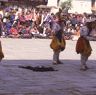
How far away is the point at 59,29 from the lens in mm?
16281

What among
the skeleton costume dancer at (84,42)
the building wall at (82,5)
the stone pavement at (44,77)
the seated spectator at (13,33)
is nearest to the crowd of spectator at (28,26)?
the seated spectator at (13,33)

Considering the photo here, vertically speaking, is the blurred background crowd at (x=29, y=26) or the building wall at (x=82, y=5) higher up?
the blurred background crowd at (x=29, y=26)

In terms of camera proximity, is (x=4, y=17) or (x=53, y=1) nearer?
(x=4, y=17)

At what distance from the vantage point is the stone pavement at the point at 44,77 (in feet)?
37.9

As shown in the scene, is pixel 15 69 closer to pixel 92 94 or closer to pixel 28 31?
pixel 92 94

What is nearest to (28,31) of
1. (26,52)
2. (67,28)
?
(67,28)

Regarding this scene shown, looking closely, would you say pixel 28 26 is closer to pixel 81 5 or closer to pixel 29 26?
pixel 29 26

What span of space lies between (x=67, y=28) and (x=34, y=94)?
2117cm

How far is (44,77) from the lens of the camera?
13.6 m

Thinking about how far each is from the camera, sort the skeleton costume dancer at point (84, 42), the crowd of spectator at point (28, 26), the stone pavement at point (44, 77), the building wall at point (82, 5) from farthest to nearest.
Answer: the building wall at point (82, 5) < the crowd of spectator at point (28, 26) < the skeleton costume dancer at point (84, 42) < the stone pavement at point (44, 77)

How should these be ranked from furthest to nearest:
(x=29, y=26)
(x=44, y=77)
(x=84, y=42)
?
(x=29, y=26) < (x=84, y=42) < (x=44, y=77)

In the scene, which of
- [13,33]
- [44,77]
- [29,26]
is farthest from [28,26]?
[44,77]

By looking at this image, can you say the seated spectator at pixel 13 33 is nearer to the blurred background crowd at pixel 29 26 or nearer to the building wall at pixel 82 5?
the blurred background crowd at pixel 29 26

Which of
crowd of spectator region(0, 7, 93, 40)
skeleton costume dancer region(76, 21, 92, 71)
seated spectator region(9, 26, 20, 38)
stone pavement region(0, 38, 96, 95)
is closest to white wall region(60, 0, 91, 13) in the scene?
crowd of spectator region(0, 7, 93, 40)
